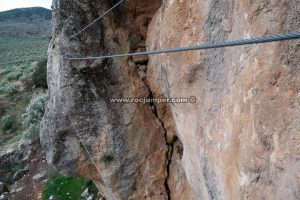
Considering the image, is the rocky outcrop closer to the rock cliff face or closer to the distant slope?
the rock cliff face

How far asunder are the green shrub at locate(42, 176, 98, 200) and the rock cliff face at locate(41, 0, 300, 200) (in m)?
3.90

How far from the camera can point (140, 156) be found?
5141 millimetres

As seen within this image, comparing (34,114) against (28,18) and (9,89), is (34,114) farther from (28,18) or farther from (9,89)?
(28,18)

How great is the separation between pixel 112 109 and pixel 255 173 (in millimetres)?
2957

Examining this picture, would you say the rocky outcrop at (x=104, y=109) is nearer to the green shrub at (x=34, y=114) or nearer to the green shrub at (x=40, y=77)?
the green shrub at (x=34, y=114)

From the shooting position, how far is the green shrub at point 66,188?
904cm

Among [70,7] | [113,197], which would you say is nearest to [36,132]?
[113,197]

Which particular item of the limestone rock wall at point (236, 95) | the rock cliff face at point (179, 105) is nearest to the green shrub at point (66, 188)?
the rock cliff face at point (179, 105)

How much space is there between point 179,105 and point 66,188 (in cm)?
682

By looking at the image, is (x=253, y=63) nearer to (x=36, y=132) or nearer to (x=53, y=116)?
(x=53, y=116)

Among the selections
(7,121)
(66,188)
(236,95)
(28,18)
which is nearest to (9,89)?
(7,121)

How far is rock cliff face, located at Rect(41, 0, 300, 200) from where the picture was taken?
7.01ft

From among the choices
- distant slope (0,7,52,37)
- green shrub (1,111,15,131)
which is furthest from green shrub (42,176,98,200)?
distant slope (0,7,52,37)

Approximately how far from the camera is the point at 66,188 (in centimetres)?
946
